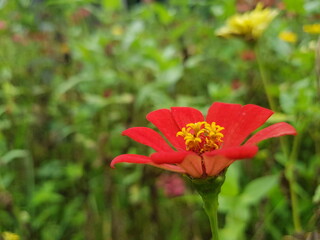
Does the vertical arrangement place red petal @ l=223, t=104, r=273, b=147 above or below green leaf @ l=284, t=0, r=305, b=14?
below

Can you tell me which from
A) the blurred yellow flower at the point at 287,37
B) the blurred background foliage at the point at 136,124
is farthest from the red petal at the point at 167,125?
the blurred yellow flower at the point at 287,37

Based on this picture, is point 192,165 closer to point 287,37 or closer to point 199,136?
point 199,136

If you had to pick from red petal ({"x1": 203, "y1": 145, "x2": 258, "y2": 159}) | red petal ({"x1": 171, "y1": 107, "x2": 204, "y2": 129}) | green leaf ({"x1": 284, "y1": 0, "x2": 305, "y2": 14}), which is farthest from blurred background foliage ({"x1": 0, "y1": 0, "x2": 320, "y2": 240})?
red petal ({"x1": 203, "y1": 145, "x2": 258, "y2": 159})

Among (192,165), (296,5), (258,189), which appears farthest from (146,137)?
(296,5)

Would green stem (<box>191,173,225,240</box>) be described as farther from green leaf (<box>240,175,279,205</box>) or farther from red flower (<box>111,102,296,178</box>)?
green leaf (<box>240,175,279,205</box>)

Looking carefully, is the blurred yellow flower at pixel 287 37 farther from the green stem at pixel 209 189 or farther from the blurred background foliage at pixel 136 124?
the green stem at pixel 209 189

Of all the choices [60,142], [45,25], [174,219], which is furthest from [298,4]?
[45,25]

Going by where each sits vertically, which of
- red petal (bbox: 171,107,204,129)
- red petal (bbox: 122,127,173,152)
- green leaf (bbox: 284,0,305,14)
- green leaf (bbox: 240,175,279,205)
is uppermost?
green leaf (bbox: 284,0,305,14)

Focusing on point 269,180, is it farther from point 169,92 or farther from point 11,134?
point 11,134
